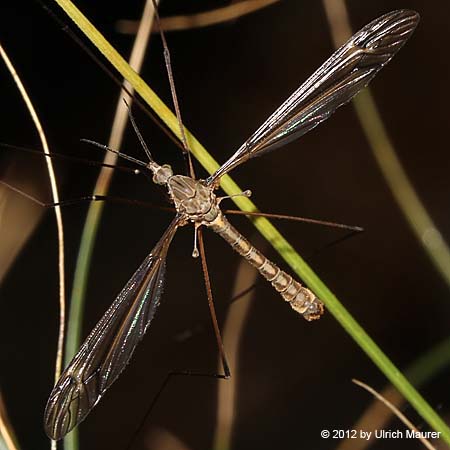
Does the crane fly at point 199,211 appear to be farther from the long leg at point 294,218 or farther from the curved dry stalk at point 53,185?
the curved dry stalk at point 53,185

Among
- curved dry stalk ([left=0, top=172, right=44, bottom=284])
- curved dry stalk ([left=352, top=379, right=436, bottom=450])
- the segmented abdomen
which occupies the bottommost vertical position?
curved dry stalk ([left=352, top=379, right=436, bottom=450])

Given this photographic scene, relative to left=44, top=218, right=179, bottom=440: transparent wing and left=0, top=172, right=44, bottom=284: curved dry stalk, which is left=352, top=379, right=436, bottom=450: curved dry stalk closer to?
left=44, top=218, right=179, bottom=440: transparent wing

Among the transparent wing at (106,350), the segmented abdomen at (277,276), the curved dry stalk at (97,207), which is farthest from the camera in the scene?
the curved dry stalk at (97,207)

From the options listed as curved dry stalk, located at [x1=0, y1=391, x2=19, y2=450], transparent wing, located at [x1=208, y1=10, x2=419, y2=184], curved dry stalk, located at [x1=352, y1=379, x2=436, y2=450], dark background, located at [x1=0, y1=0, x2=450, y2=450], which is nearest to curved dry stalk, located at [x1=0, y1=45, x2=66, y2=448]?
dark background, located at [x1=0, y1=0, x2=450, y2=450]

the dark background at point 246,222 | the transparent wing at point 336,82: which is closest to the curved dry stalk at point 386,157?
the dark background at point 246,222

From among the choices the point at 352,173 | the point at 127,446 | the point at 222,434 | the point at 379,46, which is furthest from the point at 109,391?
the point at 379,46

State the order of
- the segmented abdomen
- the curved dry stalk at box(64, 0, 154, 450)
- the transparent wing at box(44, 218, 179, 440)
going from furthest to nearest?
the curved dry stalk at box(64, 0, 154, 450), the segmented abdomen, the transparent wing at box(44, 218, 179, 440)

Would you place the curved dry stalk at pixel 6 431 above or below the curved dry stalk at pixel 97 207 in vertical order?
below

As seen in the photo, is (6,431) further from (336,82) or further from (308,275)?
(336,82)
